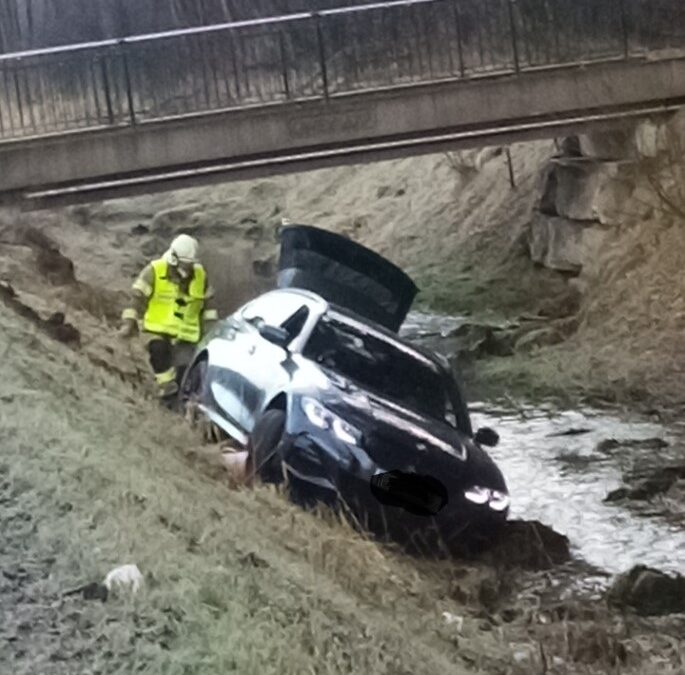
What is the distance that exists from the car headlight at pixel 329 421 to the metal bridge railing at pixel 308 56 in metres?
0.44

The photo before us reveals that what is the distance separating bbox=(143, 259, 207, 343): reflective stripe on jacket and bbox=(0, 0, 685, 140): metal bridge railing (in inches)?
9.0

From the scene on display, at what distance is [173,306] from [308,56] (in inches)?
16.3

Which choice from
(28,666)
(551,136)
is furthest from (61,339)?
(551,136)

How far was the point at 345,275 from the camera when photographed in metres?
1.61

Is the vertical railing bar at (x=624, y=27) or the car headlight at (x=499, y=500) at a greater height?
the vertical railing bar at (x=624, y=27)

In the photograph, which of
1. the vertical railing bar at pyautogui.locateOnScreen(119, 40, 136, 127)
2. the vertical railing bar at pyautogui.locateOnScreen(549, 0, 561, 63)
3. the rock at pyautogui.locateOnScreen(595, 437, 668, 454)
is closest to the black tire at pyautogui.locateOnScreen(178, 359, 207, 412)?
the vertical railing bar at pyautogui.locateOnScreen(119, 40, 136, 127)

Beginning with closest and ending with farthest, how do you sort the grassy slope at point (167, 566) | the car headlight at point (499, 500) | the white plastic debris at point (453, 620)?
the grassy slope at point (167, 566) < the white plastic debris at point (453, 620) < the car headlight at point (499, 500)

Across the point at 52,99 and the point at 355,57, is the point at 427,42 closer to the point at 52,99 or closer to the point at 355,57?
the point at 355,57

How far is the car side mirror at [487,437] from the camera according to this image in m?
1.58

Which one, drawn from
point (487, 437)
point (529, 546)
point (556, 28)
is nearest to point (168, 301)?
point (487, 437)

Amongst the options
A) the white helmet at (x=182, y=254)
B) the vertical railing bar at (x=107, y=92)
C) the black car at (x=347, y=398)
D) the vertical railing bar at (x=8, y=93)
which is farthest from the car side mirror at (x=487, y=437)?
the vertical railing bar at (x=8, y=93)

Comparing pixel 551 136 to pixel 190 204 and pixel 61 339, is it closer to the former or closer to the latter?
pixel 190 204

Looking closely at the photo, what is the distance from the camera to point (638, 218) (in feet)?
5.69

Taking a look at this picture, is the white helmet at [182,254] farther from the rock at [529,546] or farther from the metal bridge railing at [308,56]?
the rock at [529,546]
